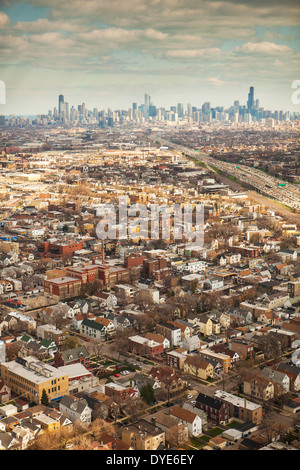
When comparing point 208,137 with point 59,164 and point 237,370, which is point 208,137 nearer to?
point 59,164

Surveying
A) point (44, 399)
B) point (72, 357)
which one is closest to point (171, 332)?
point (72, 357)

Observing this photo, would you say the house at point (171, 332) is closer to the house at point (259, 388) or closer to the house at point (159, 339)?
the house at point (159, 339)

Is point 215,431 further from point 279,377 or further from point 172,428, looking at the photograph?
point 279,377

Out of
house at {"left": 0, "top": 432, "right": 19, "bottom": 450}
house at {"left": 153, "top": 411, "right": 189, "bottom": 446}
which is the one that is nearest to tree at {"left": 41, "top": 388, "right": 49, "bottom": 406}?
house at {"left": 0, "top": 432, "right": 19, "bottom": 450}

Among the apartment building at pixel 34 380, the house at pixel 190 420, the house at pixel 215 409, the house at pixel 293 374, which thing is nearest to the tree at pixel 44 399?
the apartment building at pixel 34 380

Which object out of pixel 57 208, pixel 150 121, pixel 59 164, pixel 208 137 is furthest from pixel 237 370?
pixel 150 121

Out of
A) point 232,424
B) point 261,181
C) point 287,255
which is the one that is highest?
Result: point 261,181

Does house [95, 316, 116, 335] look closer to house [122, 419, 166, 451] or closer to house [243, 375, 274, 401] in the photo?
house [243, 375, 274, 401]


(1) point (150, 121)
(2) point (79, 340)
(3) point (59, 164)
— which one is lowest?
(2) point (79, 340)

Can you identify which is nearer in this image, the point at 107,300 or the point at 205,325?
the point at 205,325
